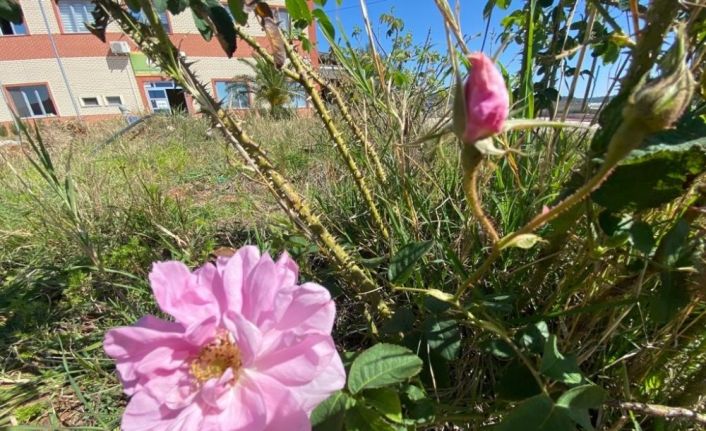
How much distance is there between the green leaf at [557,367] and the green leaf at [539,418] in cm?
3

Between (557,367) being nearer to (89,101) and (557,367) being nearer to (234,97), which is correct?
(234,97)

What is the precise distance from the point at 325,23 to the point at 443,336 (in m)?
0.60

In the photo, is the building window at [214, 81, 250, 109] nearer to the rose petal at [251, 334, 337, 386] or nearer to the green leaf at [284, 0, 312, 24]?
the green leaf at [284, 0, 312, 24]

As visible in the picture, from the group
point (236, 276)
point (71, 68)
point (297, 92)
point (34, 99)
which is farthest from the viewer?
point (34, 99)

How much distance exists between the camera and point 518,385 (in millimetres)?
429

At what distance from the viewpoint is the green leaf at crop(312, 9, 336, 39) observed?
698 millimetres

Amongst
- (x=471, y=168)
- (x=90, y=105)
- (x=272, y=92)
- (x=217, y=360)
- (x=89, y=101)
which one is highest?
(x=89, y=101)

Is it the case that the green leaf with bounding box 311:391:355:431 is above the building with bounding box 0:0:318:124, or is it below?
below

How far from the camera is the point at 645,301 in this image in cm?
47

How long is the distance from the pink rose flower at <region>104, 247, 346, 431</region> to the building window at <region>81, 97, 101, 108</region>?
40.0 ft

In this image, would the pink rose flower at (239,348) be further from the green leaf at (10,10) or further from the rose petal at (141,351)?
the green leaf at (10,10)

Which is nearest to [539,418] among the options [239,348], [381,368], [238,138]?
[381,368]

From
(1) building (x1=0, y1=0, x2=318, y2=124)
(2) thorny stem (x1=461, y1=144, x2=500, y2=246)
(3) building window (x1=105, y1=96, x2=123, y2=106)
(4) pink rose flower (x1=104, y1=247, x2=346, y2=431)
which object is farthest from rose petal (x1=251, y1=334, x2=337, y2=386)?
(3) building window (x1=105, y1=96, x2=123, y2=106)

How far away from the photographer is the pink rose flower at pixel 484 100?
0.24 m
